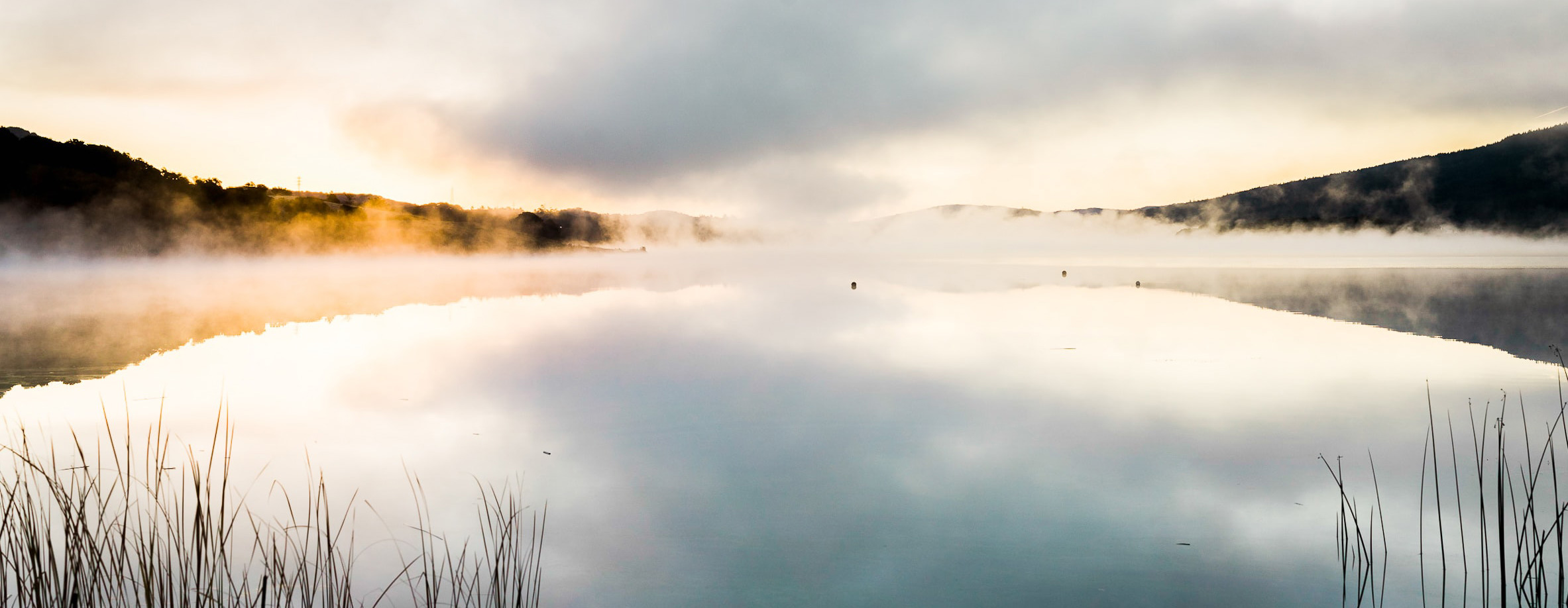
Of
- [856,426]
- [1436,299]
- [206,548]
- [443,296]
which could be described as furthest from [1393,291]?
[443,296]

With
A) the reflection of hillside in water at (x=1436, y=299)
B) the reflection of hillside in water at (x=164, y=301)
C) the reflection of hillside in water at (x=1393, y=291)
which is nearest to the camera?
the reflection of hillside in water at (x=164, y=301)

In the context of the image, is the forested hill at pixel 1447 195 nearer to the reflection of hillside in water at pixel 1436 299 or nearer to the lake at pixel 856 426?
the reflection of hillside in water at pixel 1436 299

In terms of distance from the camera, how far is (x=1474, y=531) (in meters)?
4.36

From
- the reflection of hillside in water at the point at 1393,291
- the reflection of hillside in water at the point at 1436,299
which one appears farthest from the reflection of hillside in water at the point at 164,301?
the reflection of hillside in water at the point at 1436,299

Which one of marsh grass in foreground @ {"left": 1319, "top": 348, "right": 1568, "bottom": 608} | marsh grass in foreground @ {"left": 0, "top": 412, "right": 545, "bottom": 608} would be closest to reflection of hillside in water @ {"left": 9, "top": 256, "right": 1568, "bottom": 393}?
marsh grass in foreground @ {"left": 0, "top": 412, "right": 545, "bottom": 608}

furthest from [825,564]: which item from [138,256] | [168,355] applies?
[138,256]

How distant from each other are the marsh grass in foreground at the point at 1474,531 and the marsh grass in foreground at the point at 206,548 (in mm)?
3628

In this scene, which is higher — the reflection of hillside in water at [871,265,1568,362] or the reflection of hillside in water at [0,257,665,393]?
the reflection of hillside in water at [871,265,1568,362]

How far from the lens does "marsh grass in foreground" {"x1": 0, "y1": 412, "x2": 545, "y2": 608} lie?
2885 millimetres

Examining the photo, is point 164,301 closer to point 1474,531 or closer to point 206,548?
point 206,548

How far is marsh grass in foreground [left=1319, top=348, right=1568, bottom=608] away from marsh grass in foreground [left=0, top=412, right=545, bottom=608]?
3.63 m

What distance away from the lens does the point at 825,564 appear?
421 centimetres

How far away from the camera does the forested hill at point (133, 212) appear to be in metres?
55.3

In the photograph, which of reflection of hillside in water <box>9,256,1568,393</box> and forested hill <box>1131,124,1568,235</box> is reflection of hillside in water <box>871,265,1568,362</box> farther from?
forested hill <box>1131,124,1568,235</box>
